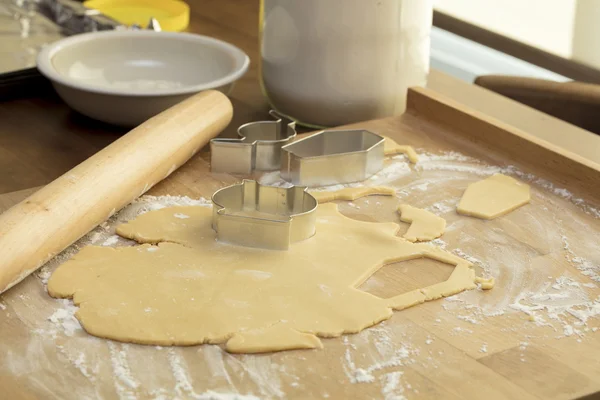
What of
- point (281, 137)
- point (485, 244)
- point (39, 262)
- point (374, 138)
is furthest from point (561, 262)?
point (39, 262)

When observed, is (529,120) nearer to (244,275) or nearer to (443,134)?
(443,134)

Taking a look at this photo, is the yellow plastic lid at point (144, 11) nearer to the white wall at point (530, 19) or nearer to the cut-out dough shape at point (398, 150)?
the cut-out dough shape at point (398, 150)

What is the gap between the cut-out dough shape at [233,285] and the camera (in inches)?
31.1

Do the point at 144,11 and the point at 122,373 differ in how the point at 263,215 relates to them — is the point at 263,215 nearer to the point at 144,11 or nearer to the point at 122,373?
the point at 122,373

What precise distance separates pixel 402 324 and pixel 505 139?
17.8 inches

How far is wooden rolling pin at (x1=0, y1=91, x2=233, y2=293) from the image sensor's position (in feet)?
2.84

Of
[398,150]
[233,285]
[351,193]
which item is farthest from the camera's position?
[398,150]

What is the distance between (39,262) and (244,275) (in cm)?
20

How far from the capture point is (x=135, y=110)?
1.21m

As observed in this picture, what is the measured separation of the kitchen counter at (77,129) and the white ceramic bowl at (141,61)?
5cm

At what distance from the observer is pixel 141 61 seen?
143 cm

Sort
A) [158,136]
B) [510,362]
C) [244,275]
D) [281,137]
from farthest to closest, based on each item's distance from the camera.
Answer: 1. [281,137]
2. [158,136]
3. [244,275]
4. [510,362]

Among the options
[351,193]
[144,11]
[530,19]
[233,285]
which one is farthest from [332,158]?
[530,19]

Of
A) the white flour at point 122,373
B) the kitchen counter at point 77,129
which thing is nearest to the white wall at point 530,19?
the kitchen counter at point 77,129
